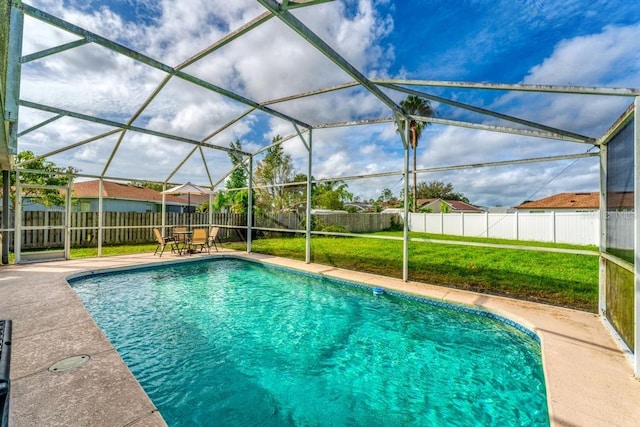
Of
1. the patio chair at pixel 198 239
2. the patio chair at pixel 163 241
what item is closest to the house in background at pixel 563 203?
the patio chair at pixel 198 239

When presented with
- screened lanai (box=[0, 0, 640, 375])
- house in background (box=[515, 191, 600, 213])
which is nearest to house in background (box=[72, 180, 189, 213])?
screened lanai (box=[0, 0, 640, 375])

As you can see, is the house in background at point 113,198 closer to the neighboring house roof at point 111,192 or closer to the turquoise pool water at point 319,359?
Answer: the neighboring house roof at point 111,192

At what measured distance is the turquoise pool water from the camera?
8.48 feet

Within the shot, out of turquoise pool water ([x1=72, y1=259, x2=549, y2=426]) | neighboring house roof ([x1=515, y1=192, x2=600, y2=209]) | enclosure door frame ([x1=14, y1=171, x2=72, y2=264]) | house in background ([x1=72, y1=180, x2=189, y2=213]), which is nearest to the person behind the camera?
turquoise pool water ([x1=72, y1=259, x2=549, y2=426])

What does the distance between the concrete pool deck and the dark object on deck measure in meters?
0.83

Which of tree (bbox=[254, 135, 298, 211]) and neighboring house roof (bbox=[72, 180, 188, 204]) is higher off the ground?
tree (bbox=[254, 135, 298, 211])

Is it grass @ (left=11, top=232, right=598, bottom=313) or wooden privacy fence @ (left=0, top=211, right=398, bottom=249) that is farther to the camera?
wooden privacy fence @ (left=0, top=211, right=398, bottom=249)

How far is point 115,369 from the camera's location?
2.47 metres

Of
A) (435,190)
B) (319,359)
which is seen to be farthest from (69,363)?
(435,190)

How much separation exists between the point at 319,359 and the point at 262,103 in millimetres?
5607

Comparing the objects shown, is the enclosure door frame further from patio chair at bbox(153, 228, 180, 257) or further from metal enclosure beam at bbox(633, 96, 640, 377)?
metal enclosure beam at bbox(633, 96, 640, 377)

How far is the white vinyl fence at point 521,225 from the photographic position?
1187 cm

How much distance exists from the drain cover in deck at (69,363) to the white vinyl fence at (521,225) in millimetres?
12772

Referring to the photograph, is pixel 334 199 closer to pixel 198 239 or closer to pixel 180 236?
pixel 180 236
